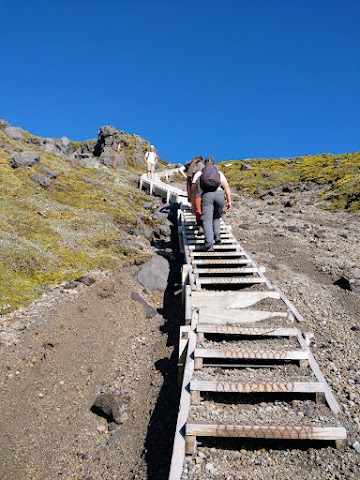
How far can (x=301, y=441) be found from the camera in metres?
4.35

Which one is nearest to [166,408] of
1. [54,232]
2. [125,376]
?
[125,376]

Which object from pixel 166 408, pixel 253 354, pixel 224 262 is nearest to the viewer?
pixel 253 354

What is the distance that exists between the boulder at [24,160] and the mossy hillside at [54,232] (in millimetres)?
351

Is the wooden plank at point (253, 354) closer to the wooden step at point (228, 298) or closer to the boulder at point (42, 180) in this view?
the wooden step at point (228, 298)

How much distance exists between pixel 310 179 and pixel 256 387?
26291 mm

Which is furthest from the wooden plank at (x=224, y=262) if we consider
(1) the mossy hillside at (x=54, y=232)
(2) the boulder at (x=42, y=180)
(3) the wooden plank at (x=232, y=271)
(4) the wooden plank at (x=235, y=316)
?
(2) the boulder at (x=42, y=180)

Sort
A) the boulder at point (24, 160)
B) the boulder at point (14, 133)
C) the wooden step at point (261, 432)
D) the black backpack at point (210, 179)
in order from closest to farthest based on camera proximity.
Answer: the wooden step at point (261, 432)
the black backpack at point (210, 179)
the boulder at point (24, 160)
the boulder at point (14, 133)

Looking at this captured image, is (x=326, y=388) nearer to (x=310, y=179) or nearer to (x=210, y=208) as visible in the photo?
(x=210, y=208)

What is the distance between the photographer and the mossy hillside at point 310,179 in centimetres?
2088

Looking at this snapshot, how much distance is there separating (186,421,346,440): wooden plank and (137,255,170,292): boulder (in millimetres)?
5860

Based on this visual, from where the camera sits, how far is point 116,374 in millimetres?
6496

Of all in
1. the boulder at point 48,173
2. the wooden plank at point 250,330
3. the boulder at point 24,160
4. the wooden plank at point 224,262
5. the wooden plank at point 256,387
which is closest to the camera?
the wooden plank at point 256,387

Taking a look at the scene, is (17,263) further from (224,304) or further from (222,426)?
(222,426)

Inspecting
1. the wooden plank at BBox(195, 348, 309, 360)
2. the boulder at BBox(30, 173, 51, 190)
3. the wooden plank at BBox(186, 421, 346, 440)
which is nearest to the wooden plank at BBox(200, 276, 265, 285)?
the wooden plank at BBox(195, 348, 309, 360)
